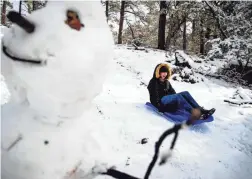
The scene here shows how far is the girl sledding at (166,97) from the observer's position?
596 centimetres

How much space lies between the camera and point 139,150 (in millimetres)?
4305

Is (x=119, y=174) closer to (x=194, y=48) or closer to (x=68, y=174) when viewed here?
(x=68, y=174)

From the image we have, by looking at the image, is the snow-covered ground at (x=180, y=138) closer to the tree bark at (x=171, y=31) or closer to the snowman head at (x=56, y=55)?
the snowman head at (x=56, y=55)

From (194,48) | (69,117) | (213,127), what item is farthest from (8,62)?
(194,48)

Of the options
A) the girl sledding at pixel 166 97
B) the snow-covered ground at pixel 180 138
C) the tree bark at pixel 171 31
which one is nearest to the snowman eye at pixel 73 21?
the snow-covered ground at pixel 180 138

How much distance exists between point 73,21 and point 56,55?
158 millimetres

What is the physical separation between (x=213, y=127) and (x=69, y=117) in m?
5.03

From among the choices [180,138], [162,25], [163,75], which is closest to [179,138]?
[180,138]

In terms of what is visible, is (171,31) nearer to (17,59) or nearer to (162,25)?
(162,25)

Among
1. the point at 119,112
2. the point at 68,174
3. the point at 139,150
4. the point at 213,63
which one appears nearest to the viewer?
the point at 68,174

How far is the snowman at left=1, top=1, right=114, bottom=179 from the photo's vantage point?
109 centimetres

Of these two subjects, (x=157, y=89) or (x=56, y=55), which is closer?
(x=56, y=55)

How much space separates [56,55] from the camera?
1.08 metres

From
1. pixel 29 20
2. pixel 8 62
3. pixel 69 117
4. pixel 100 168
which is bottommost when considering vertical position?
pixel 100 168
